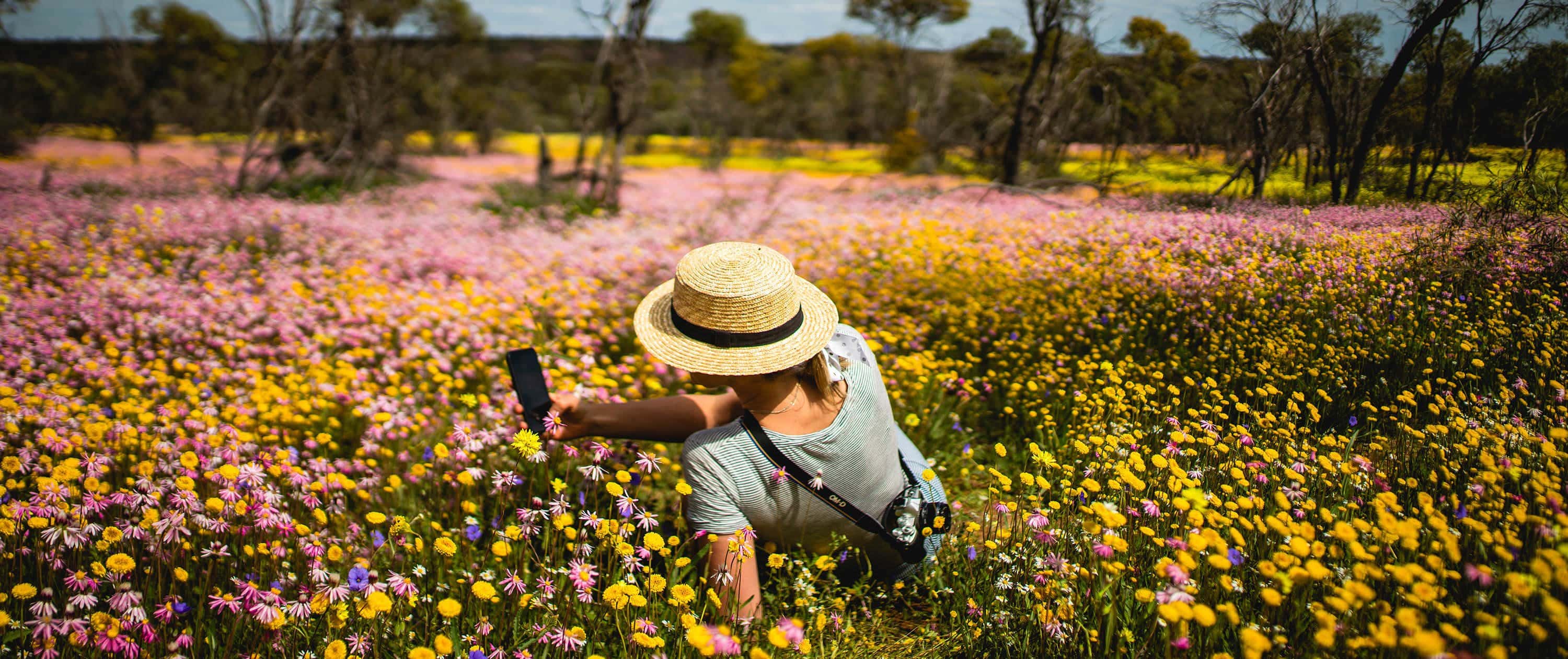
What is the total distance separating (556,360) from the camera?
3775 millimetres

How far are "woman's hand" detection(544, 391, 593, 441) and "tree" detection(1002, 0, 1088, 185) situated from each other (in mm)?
6478

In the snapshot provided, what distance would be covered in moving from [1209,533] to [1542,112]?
2.35 metres

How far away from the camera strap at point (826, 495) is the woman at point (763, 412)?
0.01 metres

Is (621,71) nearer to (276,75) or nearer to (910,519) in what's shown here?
(276,75)

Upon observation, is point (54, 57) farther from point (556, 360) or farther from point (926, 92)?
point (926, 92)

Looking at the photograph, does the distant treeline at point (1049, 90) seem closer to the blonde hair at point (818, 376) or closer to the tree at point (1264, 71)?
the tree at point (1264, 71)

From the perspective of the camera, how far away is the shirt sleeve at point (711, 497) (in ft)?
6.44

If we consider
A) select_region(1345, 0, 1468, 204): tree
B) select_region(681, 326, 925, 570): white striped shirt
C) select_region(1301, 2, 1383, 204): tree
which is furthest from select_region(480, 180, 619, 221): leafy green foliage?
select_region(1345, 0, 1468, 204): tree

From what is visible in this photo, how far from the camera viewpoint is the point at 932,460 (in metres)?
3.12

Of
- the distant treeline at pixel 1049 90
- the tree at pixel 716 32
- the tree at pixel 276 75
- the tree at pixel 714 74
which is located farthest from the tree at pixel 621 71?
the tree at pixel 716 32

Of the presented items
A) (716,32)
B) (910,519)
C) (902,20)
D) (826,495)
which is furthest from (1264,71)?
(716,32)

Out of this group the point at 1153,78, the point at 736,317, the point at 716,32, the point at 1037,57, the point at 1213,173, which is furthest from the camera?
the point at 716,32

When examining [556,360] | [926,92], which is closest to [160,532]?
[556,360]

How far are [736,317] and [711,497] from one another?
523mm
